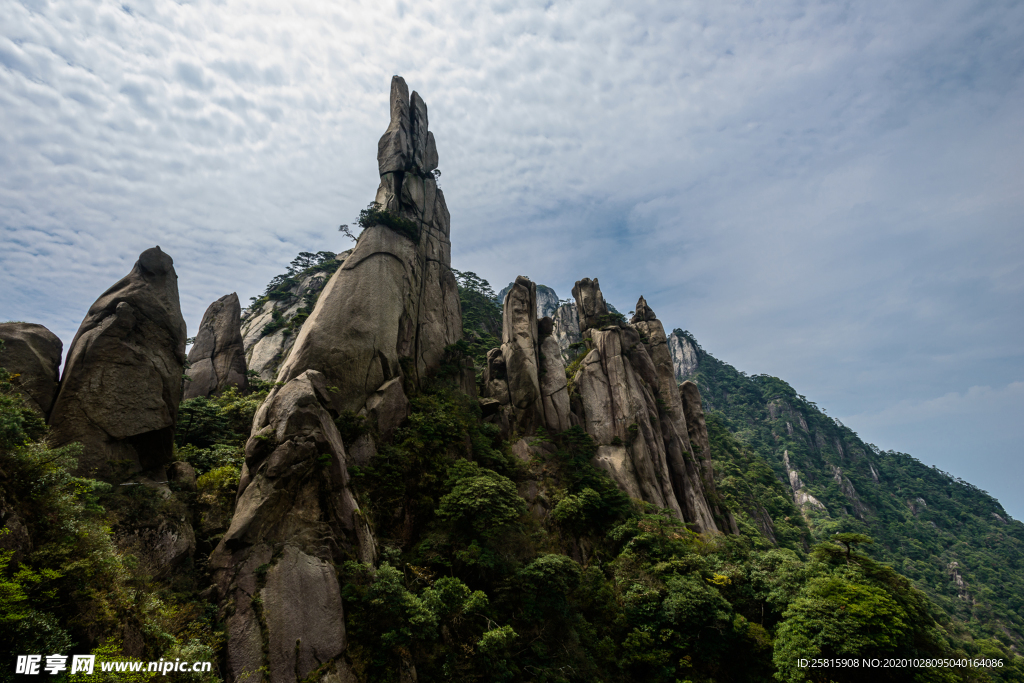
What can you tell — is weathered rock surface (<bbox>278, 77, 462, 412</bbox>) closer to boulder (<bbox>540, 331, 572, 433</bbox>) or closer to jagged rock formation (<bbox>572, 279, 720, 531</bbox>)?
boulder (<bbox>540, 331, 572, 433</bbox>)

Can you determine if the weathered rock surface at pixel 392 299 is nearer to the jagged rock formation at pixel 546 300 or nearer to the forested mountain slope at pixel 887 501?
the forested mountain slope at pixel 887 501

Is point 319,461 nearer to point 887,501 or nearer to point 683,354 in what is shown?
point 887,501

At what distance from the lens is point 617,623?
17203 millimetres

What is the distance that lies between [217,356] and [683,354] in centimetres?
10499

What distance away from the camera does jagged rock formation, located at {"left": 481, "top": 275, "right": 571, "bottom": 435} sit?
28.6m

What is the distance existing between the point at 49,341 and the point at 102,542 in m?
9.22

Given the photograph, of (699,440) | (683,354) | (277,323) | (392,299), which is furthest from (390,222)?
(683,354)

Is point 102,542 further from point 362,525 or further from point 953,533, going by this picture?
point 953,533

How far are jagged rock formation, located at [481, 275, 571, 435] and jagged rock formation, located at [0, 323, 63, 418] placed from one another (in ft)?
65.1

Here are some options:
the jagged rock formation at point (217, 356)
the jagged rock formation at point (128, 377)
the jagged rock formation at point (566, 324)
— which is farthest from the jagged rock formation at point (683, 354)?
the jagged rock formation at point (128, 377)

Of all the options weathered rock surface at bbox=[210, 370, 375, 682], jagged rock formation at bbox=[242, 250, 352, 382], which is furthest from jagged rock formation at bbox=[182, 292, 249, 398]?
weathered rock surface at bbox=[210, 370, 375, 682]

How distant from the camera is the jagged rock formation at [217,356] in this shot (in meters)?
24.2

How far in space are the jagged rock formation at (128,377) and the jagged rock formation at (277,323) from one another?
41.4 feet

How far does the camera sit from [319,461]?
43.7ft
